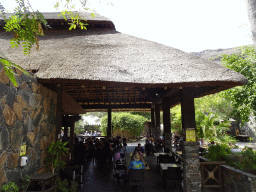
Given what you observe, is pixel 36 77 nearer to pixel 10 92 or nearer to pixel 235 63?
pixel 10 92

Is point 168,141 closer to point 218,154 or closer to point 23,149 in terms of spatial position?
point 218,154

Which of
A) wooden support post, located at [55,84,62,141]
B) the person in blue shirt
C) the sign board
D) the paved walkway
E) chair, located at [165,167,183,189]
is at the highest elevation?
wooden support post, located at [55,84,62,141]

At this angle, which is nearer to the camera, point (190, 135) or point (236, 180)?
point (236, 180)

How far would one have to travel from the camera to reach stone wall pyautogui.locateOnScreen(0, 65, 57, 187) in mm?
3123

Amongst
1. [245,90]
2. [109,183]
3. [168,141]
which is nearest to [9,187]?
[109,183]

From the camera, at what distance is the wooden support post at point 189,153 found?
468 centimetres

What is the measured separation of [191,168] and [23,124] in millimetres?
4287

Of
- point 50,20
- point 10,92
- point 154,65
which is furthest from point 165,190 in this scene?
point 50,20

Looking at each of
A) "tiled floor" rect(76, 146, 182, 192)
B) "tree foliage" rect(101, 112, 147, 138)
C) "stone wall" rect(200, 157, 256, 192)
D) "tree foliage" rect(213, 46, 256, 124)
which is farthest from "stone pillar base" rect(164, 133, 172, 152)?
"tree foliage" rect(101, 112, 147, 138)

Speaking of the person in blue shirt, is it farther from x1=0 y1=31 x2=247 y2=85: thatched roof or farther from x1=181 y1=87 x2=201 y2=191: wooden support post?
x1=0 y1=31 x2=247 y2=85: thatched roof

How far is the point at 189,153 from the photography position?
484cm

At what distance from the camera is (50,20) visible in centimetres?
945

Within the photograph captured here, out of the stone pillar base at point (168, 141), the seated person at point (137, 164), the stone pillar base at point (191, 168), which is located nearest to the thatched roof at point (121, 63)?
the stone pillar base at point (191, 168)

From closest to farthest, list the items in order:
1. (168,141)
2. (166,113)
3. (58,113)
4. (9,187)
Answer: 1. (9,187)
2. (58,113)
3. (168,141)
4. (166,113)
